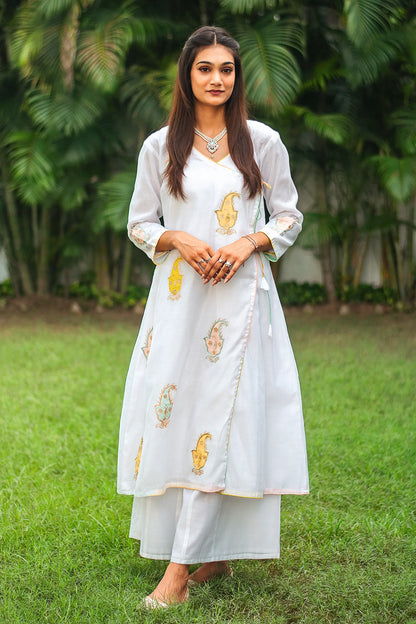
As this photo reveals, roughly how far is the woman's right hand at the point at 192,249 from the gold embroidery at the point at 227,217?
10 centimetres

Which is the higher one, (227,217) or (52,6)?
(52,6)

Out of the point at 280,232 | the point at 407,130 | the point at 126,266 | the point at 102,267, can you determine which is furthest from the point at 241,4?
the point at 280,232

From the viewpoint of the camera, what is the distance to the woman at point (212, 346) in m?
2.28

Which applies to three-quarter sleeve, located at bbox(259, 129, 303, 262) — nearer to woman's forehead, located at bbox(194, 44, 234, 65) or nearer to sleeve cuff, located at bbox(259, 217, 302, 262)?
sleeve cuff, located at bbox(259, 217, 302, 262)

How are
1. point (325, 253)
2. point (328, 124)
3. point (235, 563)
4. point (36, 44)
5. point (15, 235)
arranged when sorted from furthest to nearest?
point (15, 235)
point (325, 253)
point (36, 44)
point (328, 124)
point (235, 563)

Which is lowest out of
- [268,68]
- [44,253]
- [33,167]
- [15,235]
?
[44,253]

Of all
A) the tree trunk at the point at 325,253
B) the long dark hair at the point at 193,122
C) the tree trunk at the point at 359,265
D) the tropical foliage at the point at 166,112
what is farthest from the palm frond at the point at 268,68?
the long dark hair at the point at 193,122

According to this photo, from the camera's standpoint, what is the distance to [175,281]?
235 cm

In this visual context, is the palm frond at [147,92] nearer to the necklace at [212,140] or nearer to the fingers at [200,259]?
the necklace at [212,140]

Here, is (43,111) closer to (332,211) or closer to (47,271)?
(47,271)

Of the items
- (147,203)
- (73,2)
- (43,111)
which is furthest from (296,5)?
(147,203)

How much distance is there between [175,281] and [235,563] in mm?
1040

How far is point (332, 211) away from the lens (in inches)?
328

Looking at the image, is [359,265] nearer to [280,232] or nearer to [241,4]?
[241,4]
